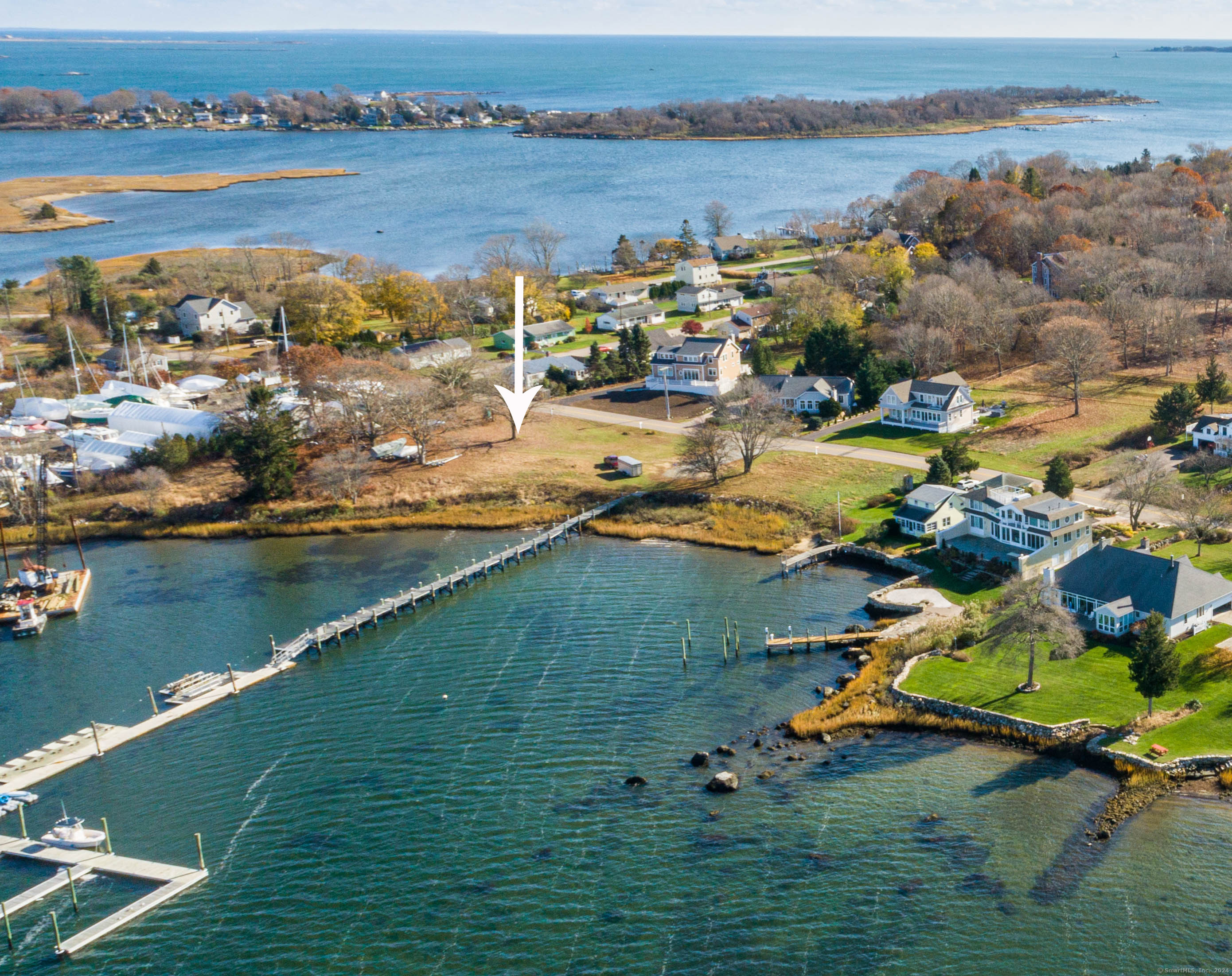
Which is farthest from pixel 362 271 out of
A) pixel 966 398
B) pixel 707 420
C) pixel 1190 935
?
pixel 1190 935

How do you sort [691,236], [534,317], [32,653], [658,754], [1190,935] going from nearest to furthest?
[1190,935], [658,754], [32,653], [534,317], [691,236]

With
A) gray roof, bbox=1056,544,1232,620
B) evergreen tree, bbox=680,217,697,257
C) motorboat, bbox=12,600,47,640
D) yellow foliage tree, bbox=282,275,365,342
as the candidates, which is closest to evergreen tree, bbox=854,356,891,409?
gray roof, bbox=1056,544,1232,620

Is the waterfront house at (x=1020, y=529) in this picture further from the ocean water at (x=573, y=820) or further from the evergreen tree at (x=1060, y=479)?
the ocean water at (x=573, y=820)

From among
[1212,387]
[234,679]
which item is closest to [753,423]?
[1212,387]

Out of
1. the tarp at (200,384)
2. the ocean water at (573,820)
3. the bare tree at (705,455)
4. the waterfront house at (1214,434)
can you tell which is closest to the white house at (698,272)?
the tarp at (200,384)

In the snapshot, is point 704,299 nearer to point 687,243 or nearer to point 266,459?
point 687,243

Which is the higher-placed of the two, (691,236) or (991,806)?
(691,236)

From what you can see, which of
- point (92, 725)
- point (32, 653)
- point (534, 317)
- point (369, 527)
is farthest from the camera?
point (534, 317)

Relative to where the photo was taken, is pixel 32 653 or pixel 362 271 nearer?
pixel 32 653

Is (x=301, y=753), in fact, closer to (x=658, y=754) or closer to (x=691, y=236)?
(x=658, y=754)
